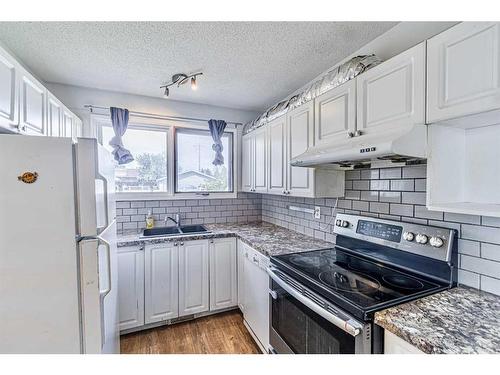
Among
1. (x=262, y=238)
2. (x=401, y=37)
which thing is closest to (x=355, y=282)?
(x=262, y=238)

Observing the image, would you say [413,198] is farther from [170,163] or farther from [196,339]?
[170,163]

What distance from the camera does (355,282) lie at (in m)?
1.28

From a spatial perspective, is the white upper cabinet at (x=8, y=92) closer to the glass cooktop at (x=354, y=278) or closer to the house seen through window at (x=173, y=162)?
the house seen through window at (x=173, y=162)

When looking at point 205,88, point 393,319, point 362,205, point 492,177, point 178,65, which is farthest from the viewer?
point 205,88

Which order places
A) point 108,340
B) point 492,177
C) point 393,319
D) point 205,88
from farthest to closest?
point 205,88 → point 108,340 → point 492,177 → point 393,319

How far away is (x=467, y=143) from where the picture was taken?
1.17 m

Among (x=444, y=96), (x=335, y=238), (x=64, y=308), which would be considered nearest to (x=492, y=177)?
(x=444, y=96)

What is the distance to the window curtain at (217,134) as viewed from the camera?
288cm

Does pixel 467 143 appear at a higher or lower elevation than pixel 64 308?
higher

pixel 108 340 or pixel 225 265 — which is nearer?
pixel 108 340

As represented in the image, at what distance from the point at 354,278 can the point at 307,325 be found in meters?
0.37

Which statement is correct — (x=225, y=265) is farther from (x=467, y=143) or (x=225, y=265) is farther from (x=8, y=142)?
(x=467, y=143)

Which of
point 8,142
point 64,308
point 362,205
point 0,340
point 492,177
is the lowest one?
point 0,340

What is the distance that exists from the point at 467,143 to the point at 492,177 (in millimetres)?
195
